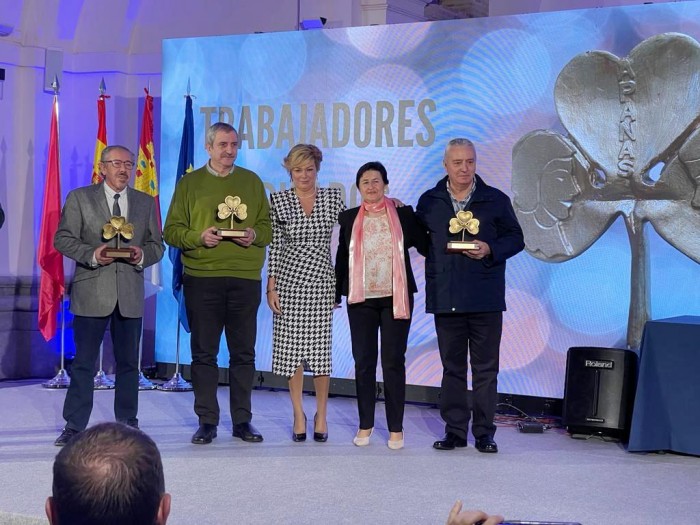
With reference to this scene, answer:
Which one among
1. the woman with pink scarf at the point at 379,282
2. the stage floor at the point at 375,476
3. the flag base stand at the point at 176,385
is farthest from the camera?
the flag base stand at the point at 176,385

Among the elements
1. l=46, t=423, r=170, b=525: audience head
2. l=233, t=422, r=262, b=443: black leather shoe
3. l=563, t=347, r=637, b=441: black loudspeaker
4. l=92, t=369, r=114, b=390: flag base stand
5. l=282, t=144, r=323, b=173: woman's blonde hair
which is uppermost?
l=282, t=144, r=323, b=173: woman's blonde hair

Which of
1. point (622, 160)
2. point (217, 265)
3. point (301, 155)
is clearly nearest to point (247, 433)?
point (217, 265)

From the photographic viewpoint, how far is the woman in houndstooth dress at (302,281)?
6.06 meters

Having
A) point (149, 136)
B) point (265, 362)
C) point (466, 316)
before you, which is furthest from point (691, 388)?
point (149, 136)

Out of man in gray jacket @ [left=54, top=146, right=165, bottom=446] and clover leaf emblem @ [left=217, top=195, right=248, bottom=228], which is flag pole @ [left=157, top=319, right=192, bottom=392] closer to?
man in gray jacket @ [left=54, top=146, right=165, bottom=446]

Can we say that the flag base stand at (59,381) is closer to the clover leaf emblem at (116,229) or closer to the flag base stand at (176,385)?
the flag base stand at (176,385)

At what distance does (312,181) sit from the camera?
19.9ft

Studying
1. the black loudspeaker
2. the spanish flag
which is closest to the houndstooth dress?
the black loudspeaker

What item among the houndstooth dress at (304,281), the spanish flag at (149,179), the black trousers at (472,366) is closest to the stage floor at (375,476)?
the black trousers at (472,366)

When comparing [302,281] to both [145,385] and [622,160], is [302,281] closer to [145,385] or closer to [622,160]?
[622,160]

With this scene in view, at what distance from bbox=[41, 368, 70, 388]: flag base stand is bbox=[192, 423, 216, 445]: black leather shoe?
252cm

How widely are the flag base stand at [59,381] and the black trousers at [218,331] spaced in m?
2.54

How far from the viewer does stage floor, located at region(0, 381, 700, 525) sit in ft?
14.8

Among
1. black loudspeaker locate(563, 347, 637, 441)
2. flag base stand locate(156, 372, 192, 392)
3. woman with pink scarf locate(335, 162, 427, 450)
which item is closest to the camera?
woman with pink scarf locate(335, 162, 427, 450)
